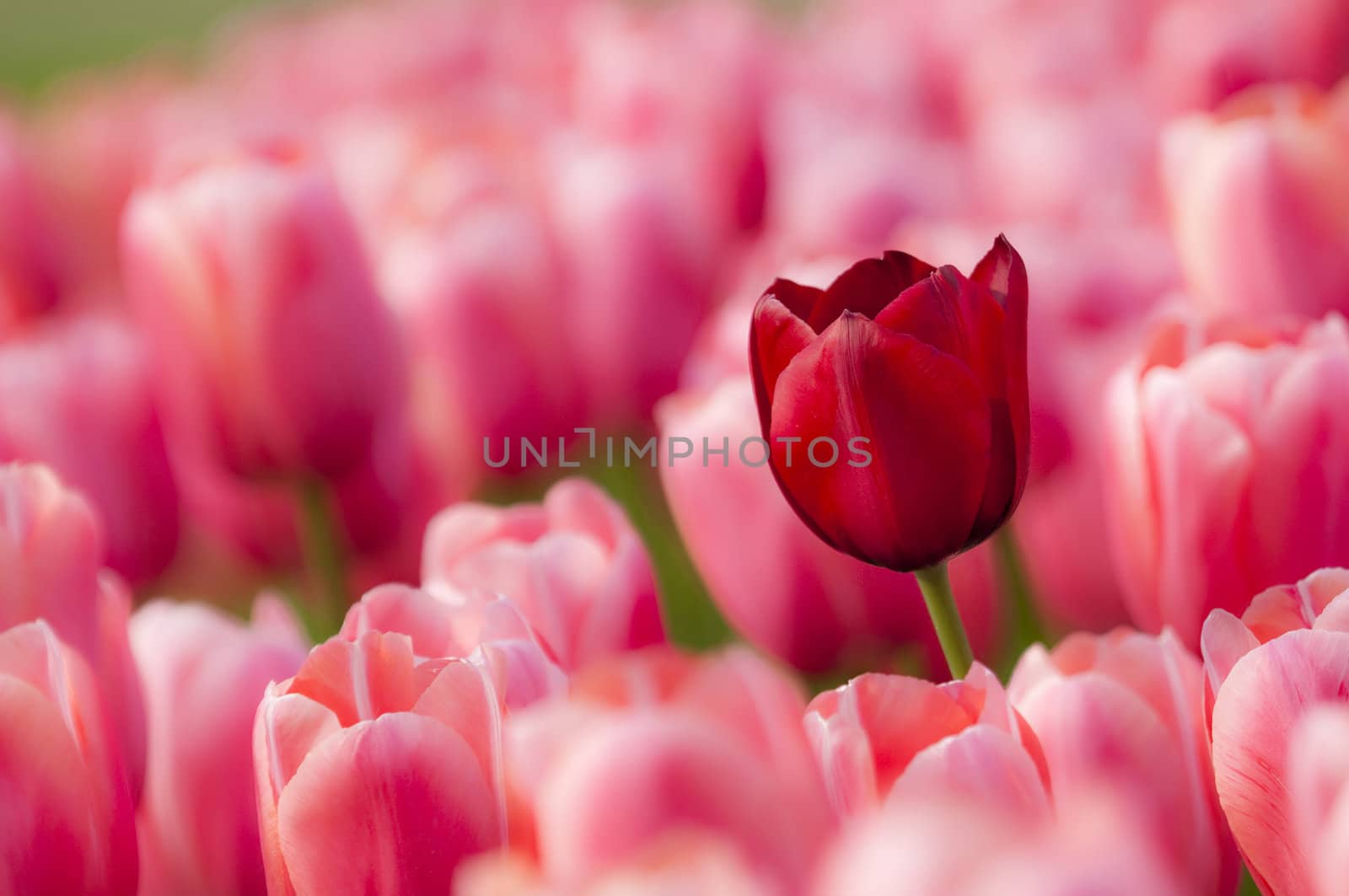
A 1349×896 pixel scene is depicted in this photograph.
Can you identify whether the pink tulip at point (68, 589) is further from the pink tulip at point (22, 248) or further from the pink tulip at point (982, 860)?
the pink tulip at point (22, 248)

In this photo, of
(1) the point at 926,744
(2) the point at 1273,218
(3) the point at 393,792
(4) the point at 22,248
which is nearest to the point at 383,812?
(3) the point at 393,792

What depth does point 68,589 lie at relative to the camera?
0.38 m

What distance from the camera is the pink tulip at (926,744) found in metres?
0.27

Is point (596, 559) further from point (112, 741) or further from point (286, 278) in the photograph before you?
point (286, 278)

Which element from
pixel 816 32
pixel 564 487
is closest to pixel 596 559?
pixel 564 487

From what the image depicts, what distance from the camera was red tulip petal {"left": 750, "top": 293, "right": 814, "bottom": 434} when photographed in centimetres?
34

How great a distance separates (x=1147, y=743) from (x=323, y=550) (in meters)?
0.39

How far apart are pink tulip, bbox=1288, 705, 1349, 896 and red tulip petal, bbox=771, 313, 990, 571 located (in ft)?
0.32

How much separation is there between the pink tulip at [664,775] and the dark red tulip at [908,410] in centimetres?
7

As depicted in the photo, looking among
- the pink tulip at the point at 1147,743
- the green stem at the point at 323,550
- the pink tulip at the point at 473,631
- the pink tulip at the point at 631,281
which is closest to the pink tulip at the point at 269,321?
the green stem at the point at 323,550

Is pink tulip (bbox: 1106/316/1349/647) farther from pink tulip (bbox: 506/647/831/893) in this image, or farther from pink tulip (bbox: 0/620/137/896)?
pink tulip (bbox: 0/620/137/896)

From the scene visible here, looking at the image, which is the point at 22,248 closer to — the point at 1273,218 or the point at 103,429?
the point at 103,429

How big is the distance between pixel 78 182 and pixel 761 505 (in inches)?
36.8

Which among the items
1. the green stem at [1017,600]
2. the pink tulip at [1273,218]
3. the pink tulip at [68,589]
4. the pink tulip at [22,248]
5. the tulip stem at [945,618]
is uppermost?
the pink tulip at [22,248]
